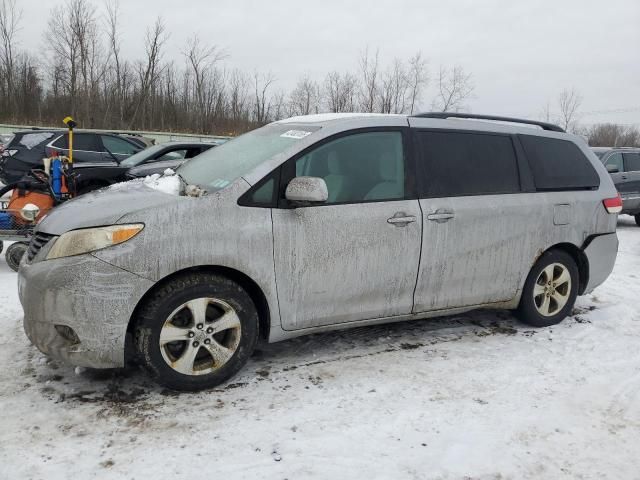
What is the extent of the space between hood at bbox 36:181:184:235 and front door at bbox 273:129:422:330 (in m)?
0.76

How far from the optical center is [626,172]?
39.5 feet

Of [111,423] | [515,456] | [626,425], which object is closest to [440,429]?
[515,456]

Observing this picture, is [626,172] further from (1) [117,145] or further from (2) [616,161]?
(1) [117,145]

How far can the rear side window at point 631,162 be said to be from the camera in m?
12.2

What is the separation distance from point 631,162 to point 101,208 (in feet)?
40.7

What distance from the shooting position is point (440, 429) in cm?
296

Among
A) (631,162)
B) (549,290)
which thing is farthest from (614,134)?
(549,290)

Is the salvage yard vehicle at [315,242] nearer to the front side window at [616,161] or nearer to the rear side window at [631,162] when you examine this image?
the front side window at [616,161]

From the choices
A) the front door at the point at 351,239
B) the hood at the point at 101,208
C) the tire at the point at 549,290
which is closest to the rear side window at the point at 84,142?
the hood at the point at 101,208

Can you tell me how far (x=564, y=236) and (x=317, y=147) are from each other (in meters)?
2.35

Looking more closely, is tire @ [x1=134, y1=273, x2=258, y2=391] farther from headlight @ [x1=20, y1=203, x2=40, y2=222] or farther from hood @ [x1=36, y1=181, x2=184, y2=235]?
headlight @ [x1=20, y1=203, x2=40, y2=222]

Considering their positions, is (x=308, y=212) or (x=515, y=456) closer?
(x=515, y=456)

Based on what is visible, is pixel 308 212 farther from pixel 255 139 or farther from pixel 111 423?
pixel 111 423

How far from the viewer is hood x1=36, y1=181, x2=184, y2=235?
3.07 meters
